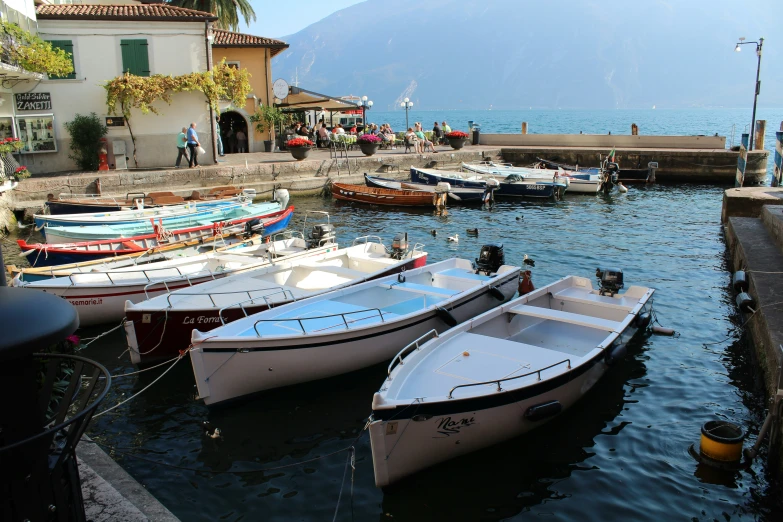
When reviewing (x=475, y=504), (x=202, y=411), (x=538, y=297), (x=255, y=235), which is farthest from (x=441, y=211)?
(x=475, y=504)

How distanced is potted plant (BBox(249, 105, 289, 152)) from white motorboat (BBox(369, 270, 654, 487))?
24.8 meters

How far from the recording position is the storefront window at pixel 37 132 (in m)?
23.3

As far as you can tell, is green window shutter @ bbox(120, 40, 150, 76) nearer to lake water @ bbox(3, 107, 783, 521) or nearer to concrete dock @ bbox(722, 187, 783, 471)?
lake water @ bbox(3, 107, 783, 521)

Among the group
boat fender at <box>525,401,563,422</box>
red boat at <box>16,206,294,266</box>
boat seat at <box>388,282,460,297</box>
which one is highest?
red boat at <box>16,206,294,266</box>

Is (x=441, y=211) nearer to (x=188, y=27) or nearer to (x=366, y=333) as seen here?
(x=188, y=27)

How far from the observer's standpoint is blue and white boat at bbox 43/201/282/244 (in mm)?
15570

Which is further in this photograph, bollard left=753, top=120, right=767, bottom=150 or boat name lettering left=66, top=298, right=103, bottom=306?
bollard left=753, top=120, right=767, bottom=150

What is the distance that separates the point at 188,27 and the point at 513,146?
18826 mm

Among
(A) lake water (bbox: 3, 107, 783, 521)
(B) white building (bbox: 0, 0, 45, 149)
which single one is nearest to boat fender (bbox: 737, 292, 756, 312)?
(A) lake water (bbox: 3, 107, 783, 521)

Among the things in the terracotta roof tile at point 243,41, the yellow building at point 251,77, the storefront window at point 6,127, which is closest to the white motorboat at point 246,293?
the storefront window at point 6,127

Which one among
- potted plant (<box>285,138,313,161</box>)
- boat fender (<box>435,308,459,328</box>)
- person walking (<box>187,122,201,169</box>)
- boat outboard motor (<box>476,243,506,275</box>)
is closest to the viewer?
boat fender (<box>435,308,459,328</box>)

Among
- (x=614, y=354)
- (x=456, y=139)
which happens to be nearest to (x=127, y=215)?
(x=614, y=354)

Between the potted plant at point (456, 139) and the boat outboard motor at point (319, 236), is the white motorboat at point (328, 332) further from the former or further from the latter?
the potted plant at point (456, 139)

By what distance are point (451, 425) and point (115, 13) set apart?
2340 cm
